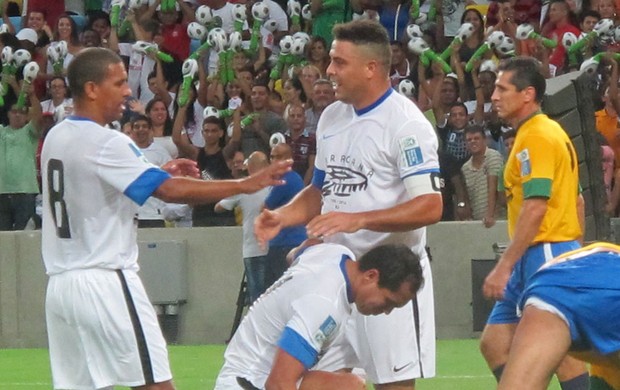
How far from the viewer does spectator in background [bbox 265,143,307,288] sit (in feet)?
39.6

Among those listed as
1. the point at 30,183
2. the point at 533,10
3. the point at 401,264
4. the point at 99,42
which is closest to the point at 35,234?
the point at 30,183

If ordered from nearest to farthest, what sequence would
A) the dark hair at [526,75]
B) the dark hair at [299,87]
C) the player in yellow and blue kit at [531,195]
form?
the player in yellow and blue kit at [531,195] < the dark hair at [526,75] < the dark hair at [299,87]

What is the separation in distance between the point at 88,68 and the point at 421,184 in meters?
1.57

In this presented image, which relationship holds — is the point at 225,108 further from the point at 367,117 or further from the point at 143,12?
the point at 367,117

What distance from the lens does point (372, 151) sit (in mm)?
6504

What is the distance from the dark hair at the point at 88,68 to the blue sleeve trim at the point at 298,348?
1.65 metres

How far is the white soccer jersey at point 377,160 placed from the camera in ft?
21.1

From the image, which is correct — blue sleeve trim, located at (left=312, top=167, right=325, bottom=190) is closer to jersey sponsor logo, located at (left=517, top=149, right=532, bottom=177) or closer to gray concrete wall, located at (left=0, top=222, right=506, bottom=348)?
jersey sponsor logo, located at (left=517, top=149, right=532, bottom=177)

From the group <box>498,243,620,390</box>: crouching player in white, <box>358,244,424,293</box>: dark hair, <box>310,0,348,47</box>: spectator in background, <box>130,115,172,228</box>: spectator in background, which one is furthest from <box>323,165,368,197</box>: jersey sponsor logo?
<box>310,0,348,47</box>: spectator in background

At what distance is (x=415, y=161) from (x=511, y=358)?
194cm

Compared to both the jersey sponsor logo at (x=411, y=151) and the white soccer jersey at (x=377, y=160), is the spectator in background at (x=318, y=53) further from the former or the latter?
the jersey sponsor logo at (x=411, y=151)

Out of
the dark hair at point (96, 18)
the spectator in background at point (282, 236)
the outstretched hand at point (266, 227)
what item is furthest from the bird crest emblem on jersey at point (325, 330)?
the dark hair at point (96, 18)

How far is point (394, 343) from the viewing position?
652cm

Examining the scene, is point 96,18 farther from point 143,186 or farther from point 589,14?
point 143,186
